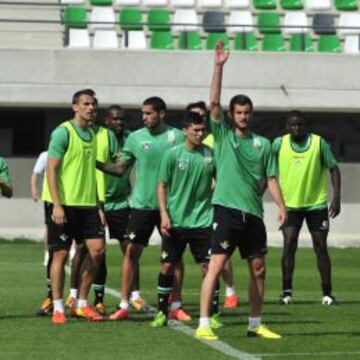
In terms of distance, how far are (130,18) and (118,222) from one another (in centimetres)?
1806

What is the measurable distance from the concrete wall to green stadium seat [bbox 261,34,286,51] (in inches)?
56.5

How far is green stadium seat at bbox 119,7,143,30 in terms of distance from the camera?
1260 inches

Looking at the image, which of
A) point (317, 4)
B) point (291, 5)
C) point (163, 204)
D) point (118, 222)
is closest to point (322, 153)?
point (118, 222)

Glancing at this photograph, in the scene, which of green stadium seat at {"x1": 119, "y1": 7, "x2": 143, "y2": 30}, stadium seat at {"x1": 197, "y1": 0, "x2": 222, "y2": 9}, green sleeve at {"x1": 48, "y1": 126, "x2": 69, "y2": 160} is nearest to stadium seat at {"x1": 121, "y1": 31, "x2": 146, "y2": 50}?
green stadium seat at {"x1": 119, "y1": 7, "x2": 143, "y2": 30}

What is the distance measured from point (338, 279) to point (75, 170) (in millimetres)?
7691

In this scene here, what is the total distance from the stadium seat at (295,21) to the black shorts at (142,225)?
63.5 feet

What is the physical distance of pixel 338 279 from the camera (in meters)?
20.1

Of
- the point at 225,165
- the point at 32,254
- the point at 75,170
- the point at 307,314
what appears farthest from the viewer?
the point at 32,254

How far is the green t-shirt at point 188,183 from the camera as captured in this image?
42.7ft

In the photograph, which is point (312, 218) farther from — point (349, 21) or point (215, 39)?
point (349, 21)

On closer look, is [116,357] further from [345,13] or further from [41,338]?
[345,13]

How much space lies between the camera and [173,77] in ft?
99.2

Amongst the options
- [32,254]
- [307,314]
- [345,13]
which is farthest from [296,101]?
[307,314]

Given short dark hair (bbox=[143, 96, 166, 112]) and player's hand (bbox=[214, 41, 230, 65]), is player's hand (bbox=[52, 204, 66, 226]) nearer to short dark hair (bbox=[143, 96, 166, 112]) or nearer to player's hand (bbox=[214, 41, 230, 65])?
short dark hair (bbox=[143, 96, 166, 112])
